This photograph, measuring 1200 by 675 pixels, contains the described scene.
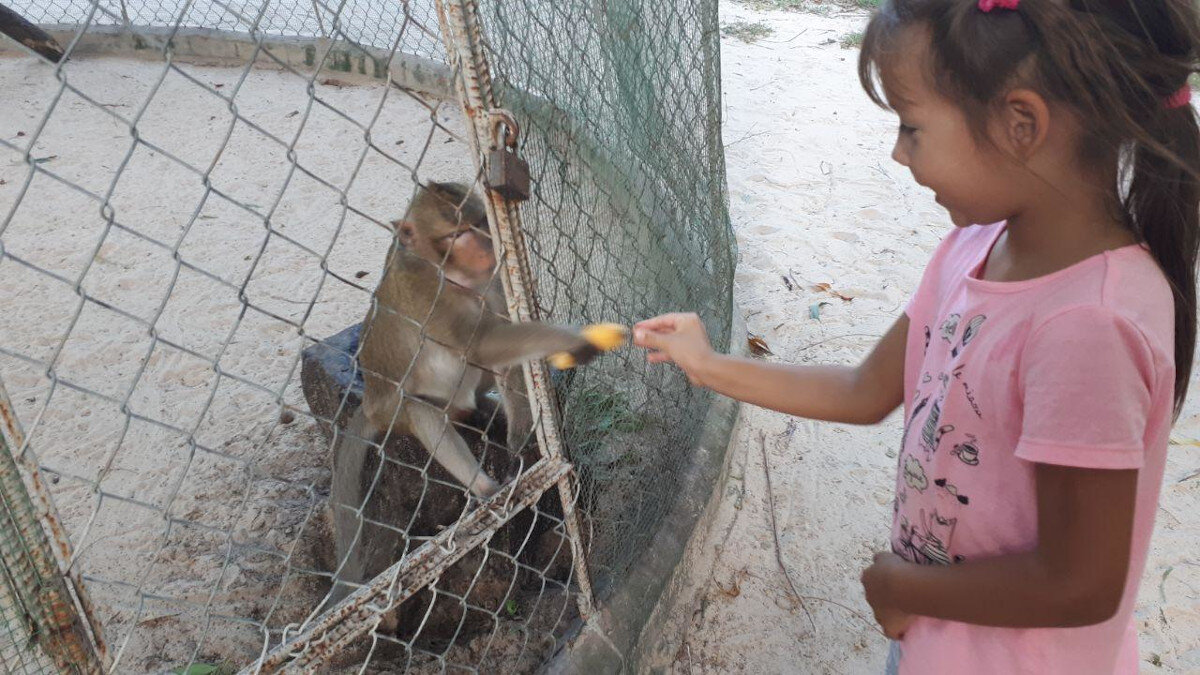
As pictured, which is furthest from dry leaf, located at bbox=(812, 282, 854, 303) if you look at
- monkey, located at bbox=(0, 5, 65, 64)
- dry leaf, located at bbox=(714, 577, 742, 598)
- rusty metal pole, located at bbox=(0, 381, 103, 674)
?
monkey, located at bbox=(0, 5, 65, 64)

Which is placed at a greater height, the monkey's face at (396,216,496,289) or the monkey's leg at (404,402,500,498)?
the monkey's face at (396,216,496,289)

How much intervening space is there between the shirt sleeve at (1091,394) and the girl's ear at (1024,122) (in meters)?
0.24

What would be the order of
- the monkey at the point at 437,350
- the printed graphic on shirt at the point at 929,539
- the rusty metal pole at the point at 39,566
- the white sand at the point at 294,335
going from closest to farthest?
1. the rusty metal pole at the point at 39,566
2. the printed graphic on shirt at the point at 929,539
3. the monkey at the point at 437,350
4. the white sand at the point at 294,335

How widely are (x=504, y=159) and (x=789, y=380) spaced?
0.74 meters

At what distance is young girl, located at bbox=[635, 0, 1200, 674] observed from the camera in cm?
111

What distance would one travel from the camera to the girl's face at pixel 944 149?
125cm

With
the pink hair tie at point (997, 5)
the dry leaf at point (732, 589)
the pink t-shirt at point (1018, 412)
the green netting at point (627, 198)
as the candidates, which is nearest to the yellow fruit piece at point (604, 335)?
the green netting at point (627, 198)

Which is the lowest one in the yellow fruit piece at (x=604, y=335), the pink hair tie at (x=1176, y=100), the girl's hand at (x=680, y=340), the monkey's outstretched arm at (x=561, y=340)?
the monkey's outstretched arm at (x=561, y=340)

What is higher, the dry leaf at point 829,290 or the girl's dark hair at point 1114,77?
the girl's dark hair at point 1114,77

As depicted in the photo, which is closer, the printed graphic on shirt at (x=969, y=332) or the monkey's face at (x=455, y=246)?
the printed graphic on shirt at (x=969, y=332)

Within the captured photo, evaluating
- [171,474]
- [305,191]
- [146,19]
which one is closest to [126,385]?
[171,474]

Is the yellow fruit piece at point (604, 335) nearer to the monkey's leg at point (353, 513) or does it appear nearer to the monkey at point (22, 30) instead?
the monkey's leg at point (353, 513)

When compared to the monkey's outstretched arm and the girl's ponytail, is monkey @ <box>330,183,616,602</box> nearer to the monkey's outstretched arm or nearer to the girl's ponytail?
the monkey's outstretched arm

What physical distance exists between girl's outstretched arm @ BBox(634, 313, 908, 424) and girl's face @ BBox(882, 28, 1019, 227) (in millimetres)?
457
